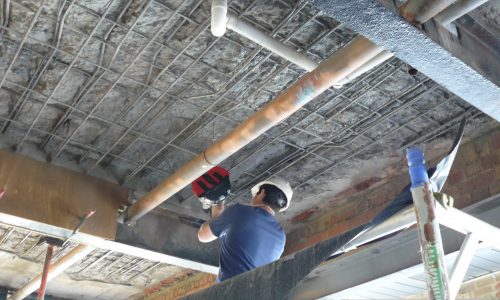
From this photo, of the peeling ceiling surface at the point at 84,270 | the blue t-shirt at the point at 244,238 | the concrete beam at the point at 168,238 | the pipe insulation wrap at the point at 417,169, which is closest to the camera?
the pipe insulation wrap at the point at 417,169

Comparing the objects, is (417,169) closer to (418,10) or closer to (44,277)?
(418,10)

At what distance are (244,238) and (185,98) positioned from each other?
0.83 meters

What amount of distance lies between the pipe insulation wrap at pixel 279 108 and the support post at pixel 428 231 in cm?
51

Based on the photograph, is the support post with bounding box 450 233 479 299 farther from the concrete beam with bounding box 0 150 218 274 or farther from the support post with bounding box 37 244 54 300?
the support post with bounding box 37 244 54 300

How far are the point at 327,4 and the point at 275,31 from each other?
0.81 m

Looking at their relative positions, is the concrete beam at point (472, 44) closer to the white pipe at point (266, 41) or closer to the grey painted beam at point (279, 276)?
the white pipe at point (266, 41)

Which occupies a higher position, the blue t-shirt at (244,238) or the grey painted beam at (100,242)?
the grey painted beam at (100,242)

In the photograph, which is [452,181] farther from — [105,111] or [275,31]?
[105,111]

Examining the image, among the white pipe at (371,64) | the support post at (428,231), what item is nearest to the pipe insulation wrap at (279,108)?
the white pipe at (371,64)

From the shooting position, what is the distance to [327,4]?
1.96 metres

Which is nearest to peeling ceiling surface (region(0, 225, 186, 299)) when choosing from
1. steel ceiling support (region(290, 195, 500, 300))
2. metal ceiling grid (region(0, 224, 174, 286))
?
metal ceiling grid (region(0, 224, 174, 286))

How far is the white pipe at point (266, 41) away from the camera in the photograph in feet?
8.13

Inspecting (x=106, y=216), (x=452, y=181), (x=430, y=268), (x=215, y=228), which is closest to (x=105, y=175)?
(x=106, y=216)

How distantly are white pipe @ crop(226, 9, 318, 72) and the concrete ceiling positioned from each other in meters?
0.14
